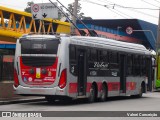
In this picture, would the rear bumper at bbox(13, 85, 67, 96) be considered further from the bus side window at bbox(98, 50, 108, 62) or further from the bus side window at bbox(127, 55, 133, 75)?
the bus side window at bbox(127, 55, 133, 75)

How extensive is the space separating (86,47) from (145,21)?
52.6m

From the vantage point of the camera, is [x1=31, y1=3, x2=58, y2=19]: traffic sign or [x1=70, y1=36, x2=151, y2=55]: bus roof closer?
[x1=70, y1=36, x2=151, y2=55]: bus roof

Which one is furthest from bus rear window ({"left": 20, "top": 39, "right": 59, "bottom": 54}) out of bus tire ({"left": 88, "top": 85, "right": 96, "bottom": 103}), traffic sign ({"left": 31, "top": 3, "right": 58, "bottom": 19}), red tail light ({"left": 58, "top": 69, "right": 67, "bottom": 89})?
traffic sign ({"left": 31, "top": 3, "right": 58, "bottom": 19})

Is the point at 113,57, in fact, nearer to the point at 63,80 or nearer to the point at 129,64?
the point at 129,64

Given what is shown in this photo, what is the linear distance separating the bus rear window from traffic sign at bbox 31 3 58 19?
30.2 ft

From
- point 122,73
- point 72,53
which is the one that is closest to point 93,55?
point 72,53

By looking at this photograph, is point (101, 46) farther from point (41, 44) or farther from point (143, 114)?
point (143, 114)

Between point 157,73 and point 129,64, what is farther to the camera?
point 157,73

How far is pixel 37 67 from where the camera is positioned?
68.9ft

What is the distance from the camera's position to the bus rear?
67.8 feet

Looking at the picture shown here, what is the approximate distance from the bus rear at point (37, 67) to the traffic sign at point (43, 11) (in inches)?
365

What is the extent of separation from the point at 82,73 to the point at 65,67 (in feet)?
5.63

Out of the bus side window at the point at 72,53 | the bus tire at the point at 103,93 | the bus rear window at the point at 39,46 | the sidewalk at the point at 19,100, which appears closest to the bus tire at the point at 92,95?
the bus tire at the point at 103,93

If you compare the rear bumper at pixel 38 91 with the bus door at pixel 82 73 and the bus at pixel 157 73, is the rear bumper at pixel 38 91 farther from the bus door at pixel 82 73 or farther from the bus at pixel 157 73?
the bus at pixel 157 73
